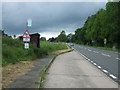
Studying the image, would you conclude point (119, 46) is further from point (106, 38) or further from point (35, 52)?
point (35, 52)

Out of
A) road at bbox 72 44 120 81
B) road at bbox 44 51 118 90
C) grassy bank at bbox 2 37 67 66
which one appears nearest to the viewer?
road at bbox 44 51 118 90

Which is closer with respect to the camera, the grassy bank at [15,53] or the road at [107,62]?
the road at [107,62]

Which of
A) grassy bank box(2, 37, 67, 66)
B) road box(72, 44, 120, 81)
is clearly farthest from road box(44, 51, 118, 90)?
grassy bank box(2, 37, 67, 66)

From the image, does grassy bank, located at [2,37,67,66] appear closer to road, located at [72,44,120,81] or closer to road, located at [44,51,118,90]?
road, located at [44,51,118,90]

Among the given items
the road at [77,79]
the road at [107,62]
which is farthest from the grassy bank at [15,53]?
the road at [107,62]

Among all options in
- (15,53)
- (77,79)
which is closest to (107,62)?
(15,53)

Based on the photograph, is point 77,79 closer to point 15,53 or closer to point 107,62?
point 15,53

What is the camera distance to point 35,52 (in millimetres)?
24328

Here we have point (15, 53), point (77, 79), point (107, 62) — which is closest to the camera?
point (77, 79)

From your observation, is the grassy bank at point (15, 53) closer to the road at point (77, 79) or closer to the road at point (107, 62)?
the road at point (77, 79)

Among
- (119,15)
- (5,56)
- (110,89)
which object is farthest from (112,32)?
(110,89)

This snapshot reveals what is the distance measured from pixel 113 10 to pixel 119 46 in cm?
955

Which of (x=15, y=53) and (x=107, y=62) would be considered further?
(x=107, y=62)

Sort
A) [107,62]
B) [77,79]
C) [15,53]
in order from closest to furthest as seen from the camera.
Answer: [77,79] → [15,53] → [107,62]
